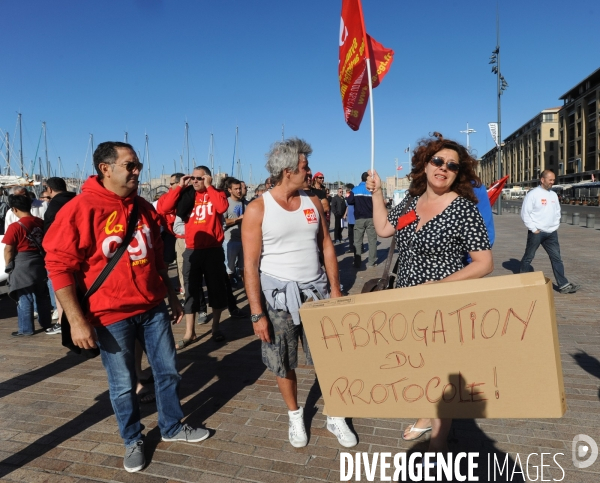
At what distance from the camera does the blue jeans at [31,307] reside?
19.7 ft

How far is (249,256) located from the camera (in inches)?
117

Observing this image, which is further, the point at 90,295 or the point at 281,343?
the point at 281,343

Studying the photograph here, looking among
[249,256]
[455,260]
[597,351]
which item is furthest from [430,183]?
[597,351]

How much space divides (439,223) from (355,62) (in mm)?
1574

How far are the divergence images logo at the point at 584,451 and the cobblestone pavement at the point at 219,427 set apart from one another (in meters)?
0.04

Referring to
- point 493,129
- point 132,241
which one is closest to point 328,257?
point 132,241

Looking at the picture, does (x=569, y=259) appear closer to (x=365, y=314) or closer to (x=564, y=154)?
(x=365, y=314)

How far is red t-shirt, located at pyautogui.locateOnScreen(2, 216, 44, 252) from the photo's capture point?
5.80m

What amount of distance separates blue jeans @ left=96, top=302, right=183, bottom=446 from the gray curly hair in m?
1.24

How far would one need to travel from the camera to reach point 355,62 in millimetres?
3443

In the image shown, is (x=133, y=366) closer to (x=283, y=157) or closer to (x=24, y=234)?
(x=283, y=157)

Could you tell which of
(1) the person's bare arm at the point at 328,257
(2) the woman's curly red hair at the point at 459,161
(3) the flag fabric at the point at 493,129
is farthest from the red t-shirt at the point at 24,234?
(3) the flag fabric at the point at 493,129

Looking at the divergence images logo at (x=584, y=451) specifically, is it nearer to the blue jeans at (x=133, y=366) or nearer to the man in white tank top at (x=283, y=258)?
the man in white tank top at (x=283, y=258)

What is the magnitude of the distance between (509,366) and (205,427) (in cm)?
234
